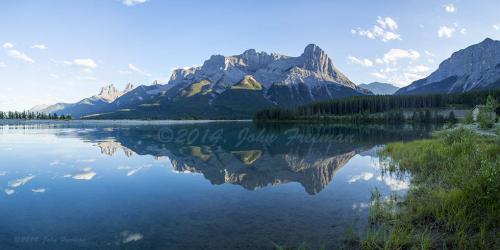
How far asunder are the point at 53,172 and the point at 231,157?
2155cm

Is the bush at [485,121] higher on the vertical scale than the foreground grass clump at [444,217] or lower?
higher

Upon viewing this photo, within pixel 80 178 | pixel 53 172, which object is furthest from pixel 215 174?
pixel 53 172

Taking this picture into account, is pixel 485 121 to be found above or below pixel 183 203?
above

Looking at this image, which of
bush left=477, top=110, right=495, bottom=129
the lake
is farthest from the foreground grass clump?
bush left=477, top=110, right=495, bottom=129

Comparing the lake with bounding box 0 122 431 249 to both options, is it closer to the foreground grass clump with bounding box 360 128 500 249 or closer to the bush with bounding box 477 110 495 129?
the foreground grass clump with bounding box 360 128 500 249

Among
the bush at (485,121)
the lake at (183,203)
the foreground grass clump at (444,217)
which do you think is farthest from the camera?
the bush at (485,121)

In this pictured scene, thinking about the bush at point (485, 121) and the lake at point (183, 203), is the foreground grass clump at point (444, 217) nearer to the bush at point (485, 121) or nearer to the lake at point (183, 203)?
the lake at point (183, 203)

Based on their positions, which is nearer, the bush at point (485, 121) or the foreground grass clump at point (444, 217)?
the foreground grass clump at point (444, 217)

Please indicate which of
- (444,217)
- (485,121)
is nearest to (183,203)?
(444,217)

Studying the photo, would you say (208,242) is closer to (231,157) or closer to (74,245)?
(74,245)

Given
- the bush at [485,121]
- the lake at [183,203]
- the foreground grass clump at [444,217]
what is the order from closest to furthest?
the foreground grass clump at [444,217] < the lake at [183,203] < the bush at [485,121]

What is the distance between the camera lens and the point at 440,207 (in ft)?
53.6

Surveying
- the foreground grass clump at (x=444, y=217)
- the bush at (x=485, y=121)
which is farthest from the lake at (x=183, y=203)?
the bush at (x=485, y=121)

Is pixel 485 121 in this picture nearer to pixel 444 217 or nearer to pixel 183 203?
pixel 444 217
